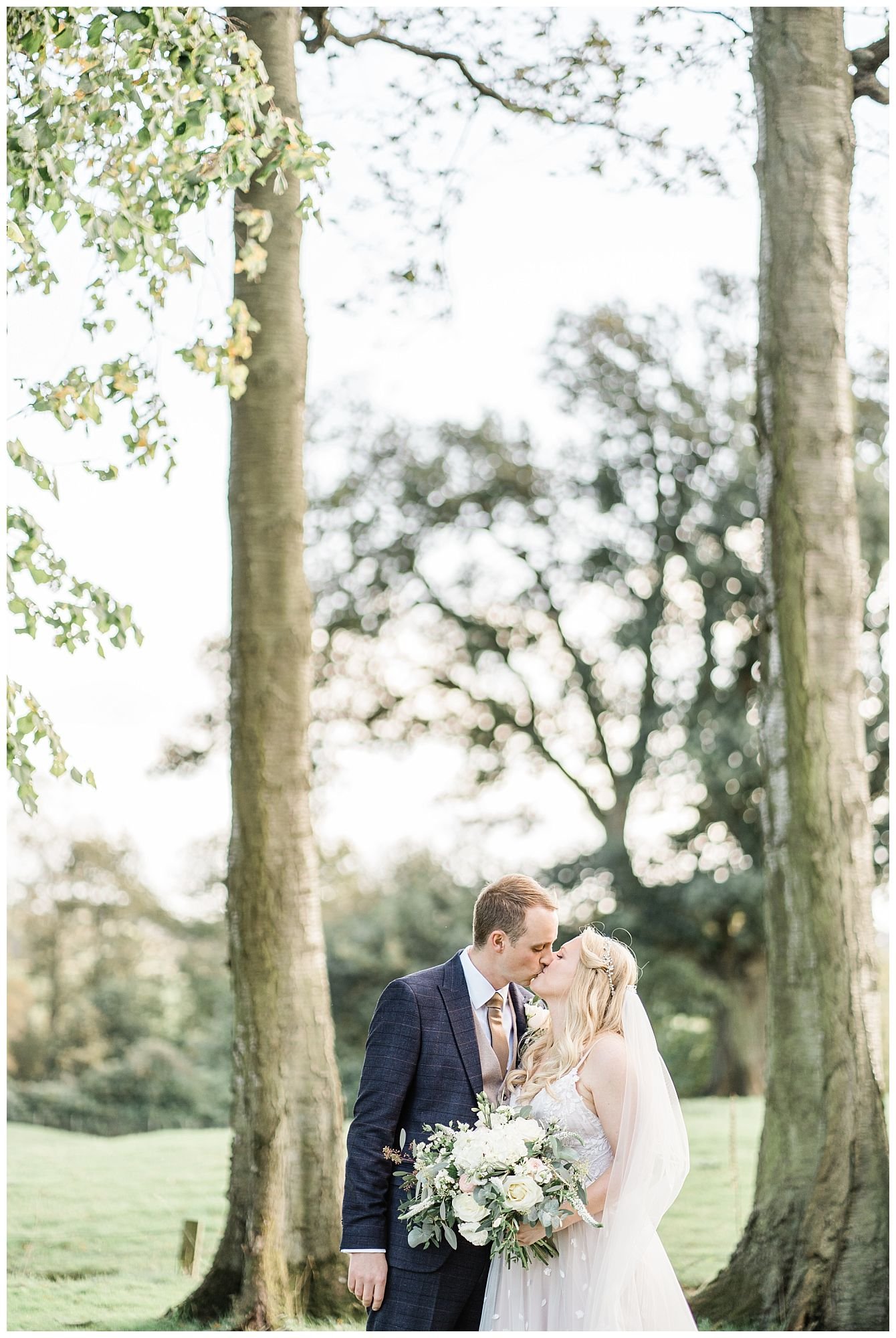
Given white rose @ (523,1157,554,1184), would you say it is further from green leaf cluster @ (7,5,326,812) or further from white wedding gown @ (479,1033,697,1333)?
green leaf cluster @ (7,5,326,812)

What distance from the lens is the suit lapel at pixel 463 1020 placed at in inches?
139

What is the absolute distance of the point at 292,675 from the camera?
5.75 m

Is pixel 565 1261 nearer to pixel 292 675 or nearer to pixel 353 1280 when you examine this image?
pixel 353 1280

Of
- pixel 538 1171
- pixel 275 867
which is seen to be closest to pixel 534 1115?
pixel 538 1171

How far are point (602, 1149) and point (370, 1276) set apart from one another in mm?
723

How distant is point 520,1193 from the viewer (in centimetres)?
320

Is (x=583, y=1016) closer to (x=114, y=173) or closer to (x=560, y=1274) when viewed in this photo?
(x=560, y=1274)

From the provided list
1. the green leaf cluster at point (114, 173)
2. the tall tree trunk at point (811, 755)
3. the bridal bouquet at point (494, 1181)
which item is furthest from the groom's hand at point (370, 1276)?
the tall tree trunk at point (811, 755)

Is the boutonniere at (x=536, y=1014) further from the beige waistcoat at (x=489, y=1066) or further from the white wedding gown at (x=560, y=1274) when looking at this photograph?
the white wedding gown at (x=560, y=1274)

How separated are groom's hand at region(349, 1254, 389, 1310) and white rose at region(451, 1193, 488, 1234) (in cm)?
33

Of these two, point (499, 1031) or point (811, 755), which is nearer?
point (499, 1031)

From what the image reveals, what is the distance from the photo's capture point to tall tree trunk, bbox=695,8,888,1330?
5.10m

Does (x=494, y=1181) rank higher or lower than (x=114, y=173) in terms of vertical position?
lower

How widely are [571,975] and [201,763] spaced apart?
14.2 metres
